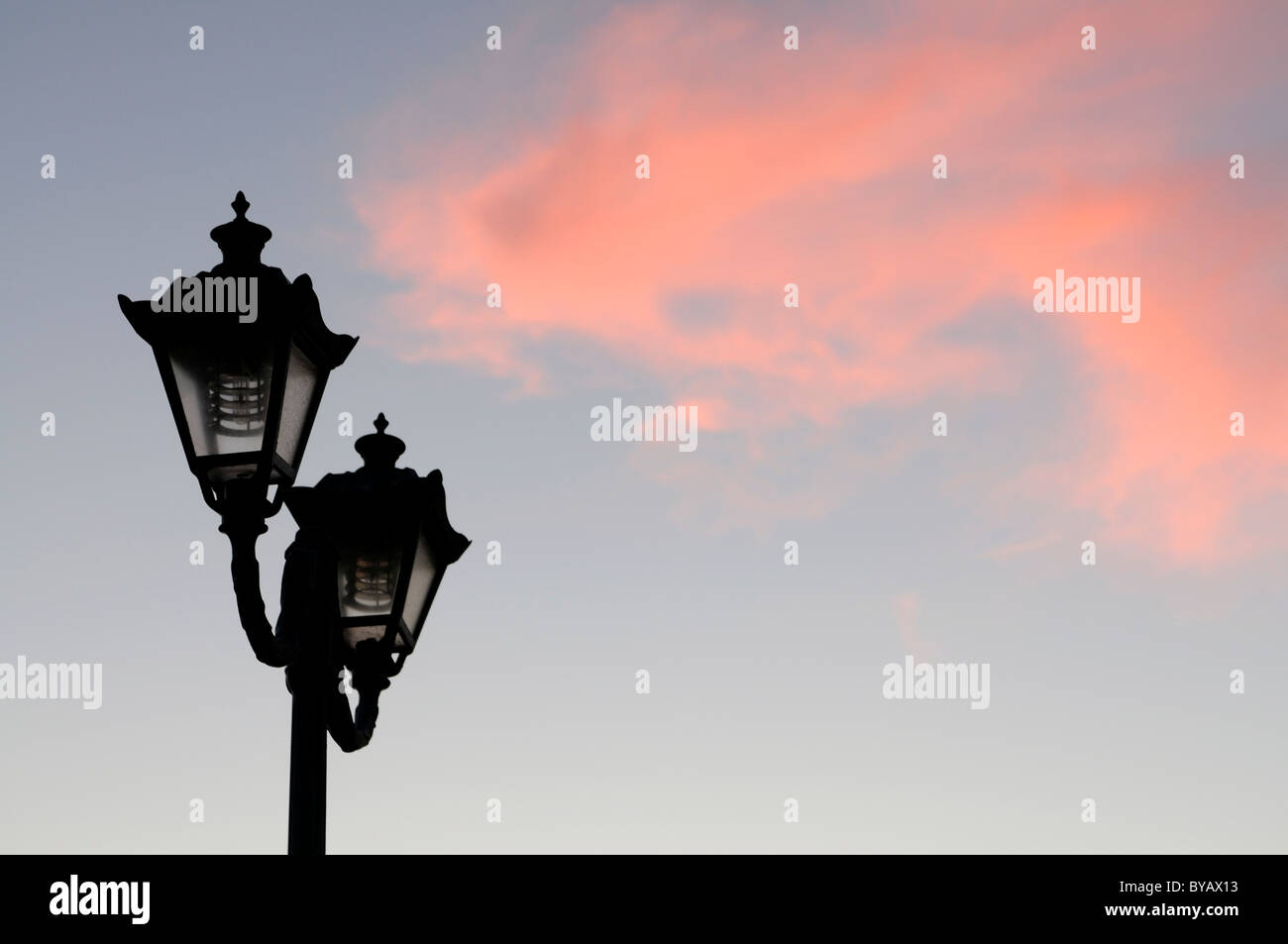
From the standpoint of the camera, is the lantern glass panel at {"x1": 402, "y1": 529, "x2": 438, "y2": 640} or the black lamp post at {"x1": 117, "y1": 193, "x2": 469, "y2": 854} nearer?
the black lamp post at {"x1": 117, "y1": 193, "x2": 469, "y2": 854}

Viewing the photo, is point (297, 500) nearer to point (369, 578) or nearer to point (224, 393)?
point (369, 578)

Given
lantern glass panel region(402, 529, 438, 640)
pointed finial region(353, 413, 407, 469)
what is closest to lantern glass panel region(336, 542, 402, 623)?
lantern glass panel region(402, 529, 438, 640)

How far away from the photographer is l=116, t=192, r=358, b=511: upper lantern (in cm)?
499

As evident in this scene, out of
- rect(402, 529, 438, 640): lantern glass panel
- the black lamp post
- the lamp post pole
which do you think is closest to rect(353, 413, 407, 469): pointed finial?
the black lamp post

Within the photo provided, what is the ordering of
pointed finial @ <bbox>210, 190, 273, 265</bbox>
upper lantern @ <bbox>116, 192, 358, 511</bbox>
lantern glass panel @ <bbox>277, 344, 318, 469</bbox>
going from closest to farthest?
upper lantern @ <bbox>116, 192, 358, 511</bbox> → lantern glass panel @ <bbox>277, 344, 318, 469</bbox> → pointed finial @ <bbox>210, 190, 273, 265</bbox>

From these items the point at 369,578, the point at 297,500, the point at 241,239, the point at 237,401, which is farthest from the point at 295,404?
the point at 369,578

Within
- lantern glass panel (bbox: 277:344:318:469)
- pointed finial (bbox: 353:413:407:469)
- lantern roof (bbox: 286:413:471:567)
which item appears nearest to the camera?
lantern glass panel (bbox: 277:344:318:469)

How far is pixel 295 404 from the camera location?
17.3ft

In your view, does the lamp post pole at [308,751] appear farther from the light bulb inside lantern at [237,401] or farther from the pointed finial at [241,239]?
the pointed finial at [241,239]

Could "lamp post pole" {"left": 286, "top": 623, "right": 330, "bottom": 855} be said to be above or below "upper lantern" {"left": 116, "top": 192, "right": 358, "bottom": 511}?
below

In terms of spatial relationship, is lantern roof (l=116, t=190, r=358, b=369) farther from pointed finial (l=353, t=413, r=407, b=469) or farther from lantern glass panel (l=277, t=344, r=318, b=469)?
pointed finial (l=353, t=413, r=407, b=469)

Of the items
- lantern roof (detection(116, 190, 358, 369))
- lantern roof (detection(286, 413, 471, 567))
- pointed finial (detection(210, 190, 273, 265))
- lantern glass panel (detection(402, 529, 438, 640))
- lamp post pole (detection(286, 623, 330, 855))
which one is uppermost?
pointed finial (detection(210, 190, 273, 265))
